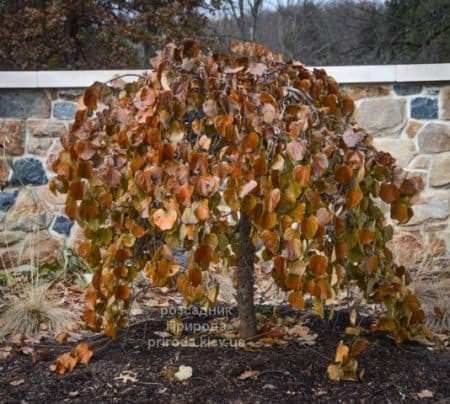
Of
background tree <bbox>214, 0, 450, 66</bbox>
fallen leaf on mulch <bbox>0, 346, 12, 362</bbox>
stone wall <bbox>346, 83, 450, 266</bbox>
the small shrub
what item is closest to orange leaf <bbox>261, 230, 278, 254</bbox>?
fallen leaf on mulch <bbox>0, 346, 12, 362</bbox>

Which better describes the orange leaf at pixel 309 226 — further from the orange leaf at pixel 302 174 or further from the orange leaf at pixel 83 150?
the orange leaf at pixel 83 150

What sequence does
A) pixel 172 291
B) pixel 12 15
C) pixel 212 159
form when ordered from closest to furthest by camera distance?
pixel 212 159, pixel 172 291, pixel 12 15

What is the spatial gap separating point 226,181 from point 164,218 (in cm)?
21

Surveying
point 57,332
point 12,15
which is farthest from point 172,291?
point 12,15

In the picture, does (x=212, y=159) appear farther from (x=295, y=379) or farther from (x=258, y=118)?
(x=295, y=379)

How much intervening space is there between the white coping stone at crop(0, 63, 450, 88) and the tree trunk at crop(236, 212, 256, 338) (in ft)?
6.16

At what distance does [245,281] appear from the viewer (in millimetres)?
2447

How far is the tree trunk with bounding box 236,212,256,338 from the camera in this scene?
2414 millimetres

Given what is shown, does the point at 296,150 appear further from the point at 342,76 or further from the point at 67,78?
the point at 67,78

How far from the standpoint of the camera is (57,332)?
9.75 ft

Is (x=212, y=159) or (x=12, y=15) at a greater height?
(x=12, y=15)

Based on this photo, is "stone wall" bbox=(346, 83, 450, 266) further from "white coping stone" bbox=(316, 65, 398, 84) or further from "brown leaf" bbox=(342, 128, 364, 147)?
"brown leaf" bbox=(342, 128, 364, 147)

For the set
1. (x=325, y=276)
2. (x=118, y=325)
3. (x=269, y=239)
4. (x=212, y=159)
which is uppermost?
(x=212, y=159)

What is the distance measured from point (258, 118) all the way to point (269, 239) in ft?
1.17
